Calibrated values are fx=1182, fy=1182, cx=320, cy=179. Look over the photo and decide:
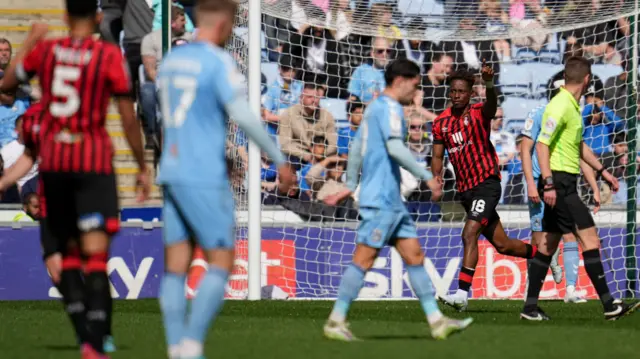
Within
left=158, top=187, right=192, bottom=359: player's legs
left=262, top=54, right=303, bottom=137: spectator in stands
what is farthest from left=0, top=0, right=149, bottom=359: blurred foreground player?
left=262, top=54, right=303, bottom=137: spectator in stands

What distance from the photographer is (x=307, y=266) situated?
1331cm

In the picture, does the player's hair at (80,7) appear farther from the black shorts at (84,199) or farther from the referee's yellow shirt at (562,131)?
the referee's yellow shirt at (562,131)

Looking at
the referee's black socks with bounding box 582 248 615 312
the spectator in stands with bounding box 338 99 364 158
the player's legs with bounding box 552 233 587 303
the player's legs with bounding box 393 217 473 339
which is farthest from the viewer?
the spectator in stands with bounding box 338 99 364 158

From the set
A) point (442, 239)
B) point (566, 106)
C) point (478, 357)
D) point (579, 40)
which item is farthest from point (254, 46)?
point (478, 357)

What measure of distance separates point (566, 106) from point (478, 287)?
4.88 m

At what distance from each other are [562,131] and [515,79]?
264 inches

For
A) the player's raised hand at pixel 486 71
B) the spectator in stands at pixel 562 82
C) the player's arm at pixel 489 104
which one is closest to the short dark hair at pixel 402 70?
the player's raised hand at pixel 486 71

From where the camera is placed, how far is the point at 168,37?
12180 millimetres

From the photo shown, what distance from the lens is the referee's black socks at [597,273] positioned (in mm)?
9047

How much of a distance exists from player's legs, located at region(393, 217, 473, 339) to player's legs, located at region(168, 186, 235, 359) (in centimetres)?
227

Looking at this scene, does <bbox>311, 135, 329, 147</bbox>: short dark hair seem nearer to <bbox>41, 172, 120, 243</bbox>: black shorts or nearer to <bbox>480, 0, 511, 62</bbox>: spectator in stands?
<bbox>480, 0, 511, 62</bbox>: spectator in stands

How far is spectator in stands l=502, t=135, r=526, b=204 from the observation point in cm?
1480

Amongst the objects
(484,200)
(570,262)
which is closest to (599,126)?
(570,262)

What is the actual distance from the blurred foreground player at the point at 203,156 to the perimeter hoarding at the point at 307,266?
730 centimetres
